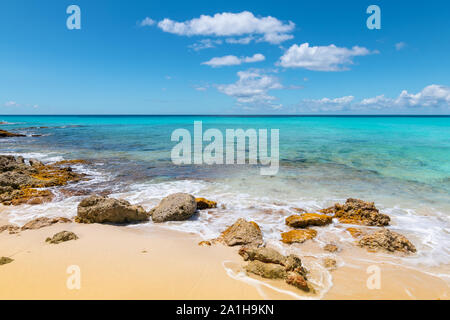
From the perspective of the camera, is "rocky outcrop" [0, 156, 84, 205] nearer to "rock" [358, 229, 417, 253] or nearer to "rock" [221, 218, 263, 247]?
"rock" [221, 218, 263, 247]

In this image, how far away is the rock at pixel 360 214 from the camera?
7598mm

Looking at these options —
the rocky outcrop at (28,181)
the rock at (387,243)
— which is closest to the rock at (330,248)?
the rock at (387,243)

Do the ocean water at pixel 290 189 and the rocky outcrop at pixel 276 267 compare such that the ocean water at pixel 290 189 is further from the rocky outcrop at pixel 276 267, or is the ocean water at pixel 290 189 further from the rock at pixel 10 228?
the rocky outcrop at pixel 276 267

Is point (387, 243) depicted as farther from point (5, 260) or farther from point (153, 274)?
point (5, 260)

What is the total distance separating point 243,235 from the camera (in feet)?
20.9

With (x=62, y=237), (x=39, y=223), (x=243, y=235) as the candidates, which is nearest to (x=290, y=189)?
(x=243, y=235)

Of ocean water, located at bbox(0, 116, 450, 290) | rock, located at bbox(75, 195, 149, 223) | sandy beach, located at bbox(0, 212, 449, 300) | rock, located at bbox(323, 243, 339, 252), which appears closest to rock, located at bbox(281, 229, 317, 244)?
ocean water, located at bbox(0, 116, 450, 290)

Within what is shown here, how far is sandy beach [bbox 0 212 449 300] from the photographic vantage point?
4152mm

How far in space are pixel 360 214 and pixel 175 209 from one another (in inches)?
228

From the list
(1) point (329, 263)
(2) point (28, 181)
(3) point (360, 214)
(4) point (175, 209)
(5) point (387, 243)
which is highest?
(2) point (28, 181)

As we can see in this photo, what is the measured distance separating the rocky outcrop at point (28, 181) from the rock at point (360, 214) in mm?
10419

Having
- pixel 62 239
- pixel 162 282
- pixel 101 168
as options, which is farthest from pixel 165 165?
pixel 162 282

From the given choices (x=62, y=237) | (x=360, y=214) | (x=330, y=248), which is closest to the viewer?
(x=62, y=237)

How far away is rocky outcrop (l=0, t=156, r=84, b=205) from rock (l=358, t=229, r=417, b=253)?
10.7m
